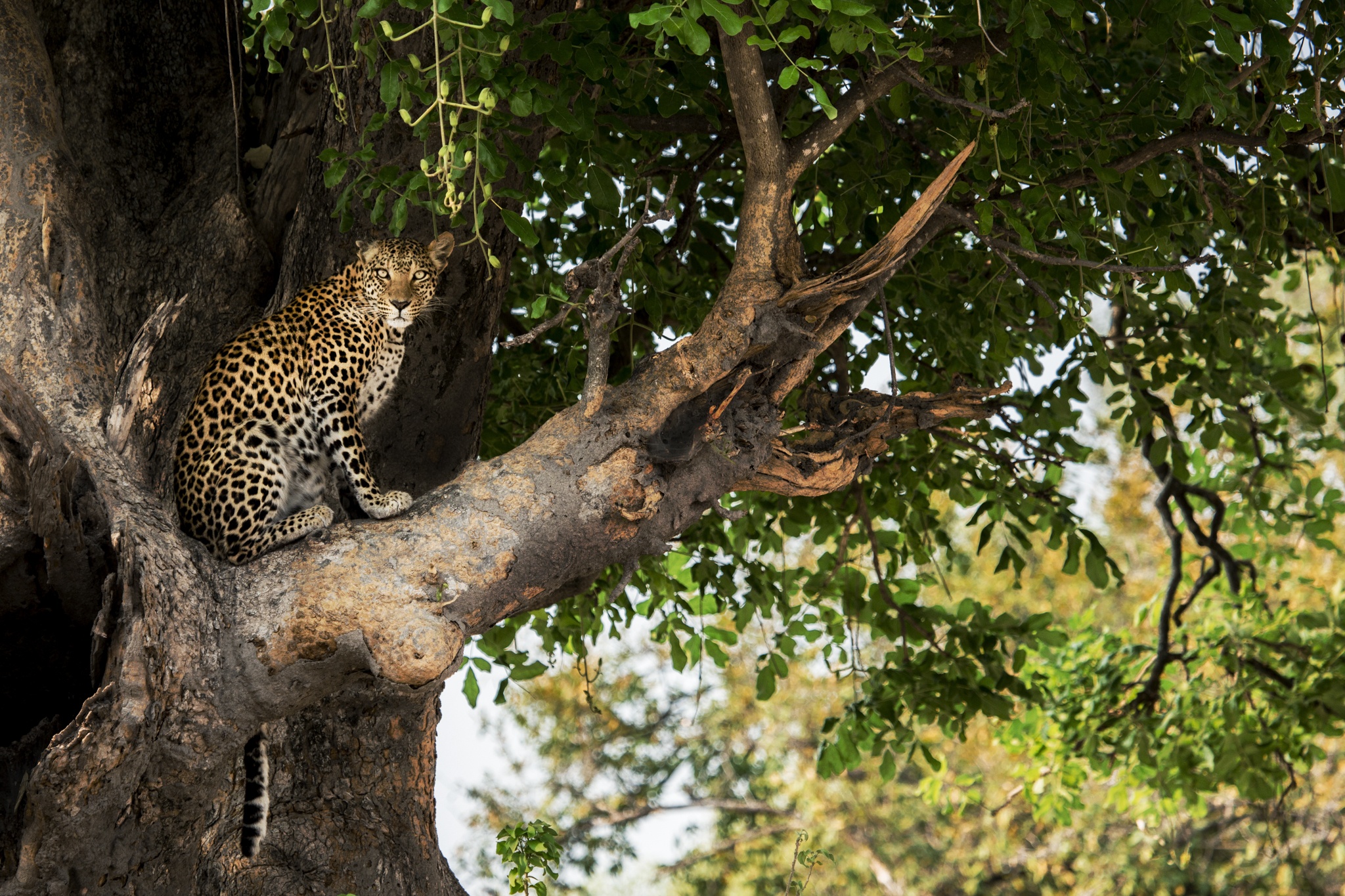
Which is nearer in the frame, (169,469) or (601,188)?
(169,469)

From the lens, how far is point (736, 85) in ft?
11.1

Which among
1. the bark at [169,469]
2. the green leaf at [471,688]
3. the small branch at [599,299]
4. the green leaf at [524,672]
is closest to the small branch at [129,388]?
the bark at [169,469]

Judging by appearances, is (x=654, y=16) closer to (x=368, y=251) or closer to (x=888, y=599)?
(x=368, y=251)

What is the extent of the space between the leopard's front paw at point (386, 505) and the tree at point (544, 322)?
188 mm

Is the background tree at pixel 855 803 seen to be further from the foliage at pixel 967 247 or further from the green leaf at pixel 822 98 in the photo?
the green leaf at pixel 822 98

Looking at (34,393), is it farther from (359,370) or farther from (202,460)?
(359,370)

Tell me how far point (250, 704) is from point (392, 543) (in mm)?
522

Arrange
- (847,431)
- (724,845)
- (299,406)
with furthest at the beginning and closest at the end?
(724,845) < (847,431) < (299,406)

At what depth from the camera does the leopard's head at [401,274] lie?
3781mm

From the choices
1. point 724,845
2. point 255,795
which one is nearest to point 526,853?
point 255,795

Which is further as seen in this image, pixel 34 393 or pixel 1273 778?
pixel 1273 778

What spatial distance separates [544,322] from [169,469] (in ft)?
4.35

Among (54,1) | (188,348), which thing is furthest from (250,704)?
(54,1)

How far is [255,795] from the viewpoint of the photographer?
3.48 m
